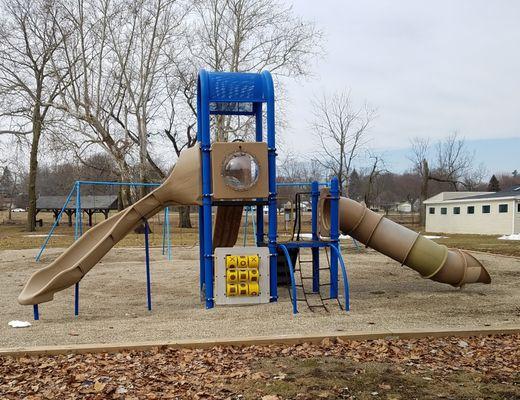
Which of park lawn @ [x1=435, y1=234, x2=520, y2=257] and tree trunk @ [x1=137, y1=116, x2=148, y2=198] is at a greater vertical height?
tree trunk @ [x1=137, y1=116, x2=148, y2=198]

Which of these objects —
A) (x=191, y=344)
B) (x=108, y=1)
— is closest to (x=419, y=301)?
(x=191, y=344)

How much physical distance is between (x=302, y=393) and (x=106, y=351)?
2496mm

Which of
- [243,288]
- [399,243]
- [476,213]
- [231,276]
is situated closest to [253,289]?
[243,288]

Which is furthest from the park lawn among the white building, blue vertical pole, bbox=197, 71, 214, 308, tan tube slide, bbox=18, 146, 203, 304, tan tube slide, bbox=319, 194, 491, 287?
tan tube slide, bbox=18, 146, 203, 304

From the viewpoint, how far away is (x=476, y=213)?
Answer: 115 feet

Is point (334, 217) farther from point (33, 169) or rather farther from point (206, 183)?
point (33, 169)

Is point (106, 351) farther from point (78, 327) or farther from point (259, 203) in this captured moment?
point (259, 203)

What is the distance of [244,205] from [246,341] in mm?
3293

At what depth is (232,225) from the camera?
410 inches

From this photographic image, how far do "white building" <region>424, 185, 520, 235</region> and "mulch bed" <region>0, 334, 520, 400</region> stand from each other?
91.4 ft

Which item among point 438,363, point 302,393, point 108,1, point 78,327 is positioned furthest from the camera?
point 108,1

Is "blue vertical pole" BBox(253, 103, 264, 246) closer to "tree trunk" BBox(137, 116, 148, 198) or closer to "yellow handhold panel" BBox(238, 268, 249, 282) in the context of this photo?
"yellow handhold panel" BBox(238, 268, 249, 282)

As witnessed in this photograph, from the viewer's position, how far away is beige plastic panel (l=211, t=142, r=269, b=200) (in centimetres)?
851

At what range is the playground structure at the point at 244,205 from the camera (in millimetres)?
8508
